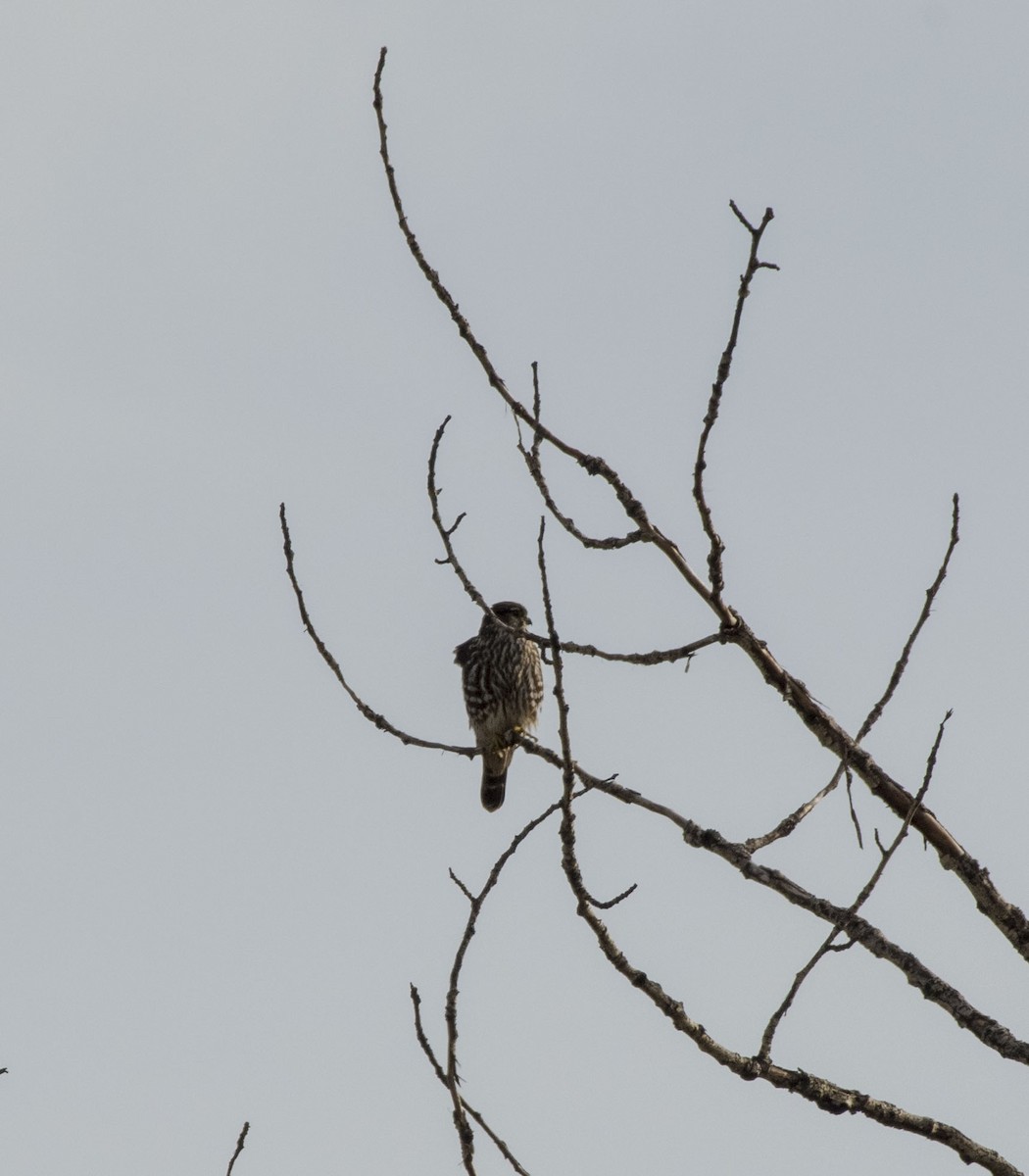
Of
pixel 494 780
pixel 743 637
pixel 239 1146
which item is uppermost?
pixel 494 780

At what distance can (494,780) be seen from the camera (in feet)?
36.9

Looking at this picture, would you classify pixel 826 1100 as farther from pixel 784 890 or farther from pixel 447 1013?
pixel 447 1013

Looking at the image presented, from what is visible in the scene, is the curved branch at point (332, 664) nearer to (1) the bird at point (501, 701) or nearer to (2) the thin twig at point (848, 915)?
(2) the thin twig at point (848, 915)

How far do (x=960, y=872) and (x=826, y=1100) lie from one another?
647 millimetres

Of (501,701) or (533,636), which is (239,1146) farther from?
(501,701)

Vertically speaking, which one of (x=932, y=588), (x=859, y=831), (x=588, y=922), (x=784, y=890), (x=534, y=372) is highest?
(x=534, y=372)

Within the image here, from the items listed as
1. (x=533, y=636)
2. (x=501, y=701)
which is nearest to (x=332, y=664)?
(x=533, y=636)

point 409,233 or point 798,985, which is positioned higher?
point 409,233

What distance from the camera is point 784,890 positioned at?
4.25m

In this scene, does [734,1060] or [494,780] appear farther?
[494,780]

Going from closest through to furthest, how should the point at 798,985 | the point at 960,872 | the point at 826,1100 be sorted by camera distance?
1. the point at 798,985
2. the point at 826,1100
3. the point at 960,872

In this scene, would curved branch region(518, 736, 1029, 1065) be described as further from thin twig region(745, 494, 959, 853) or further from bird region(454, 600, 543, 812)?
bird region(454, 600, 543, 812)

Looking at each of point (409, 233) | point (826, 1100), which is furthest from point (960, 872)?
point (409, 233)

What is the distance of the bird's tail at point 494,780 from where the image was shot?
11.2m
